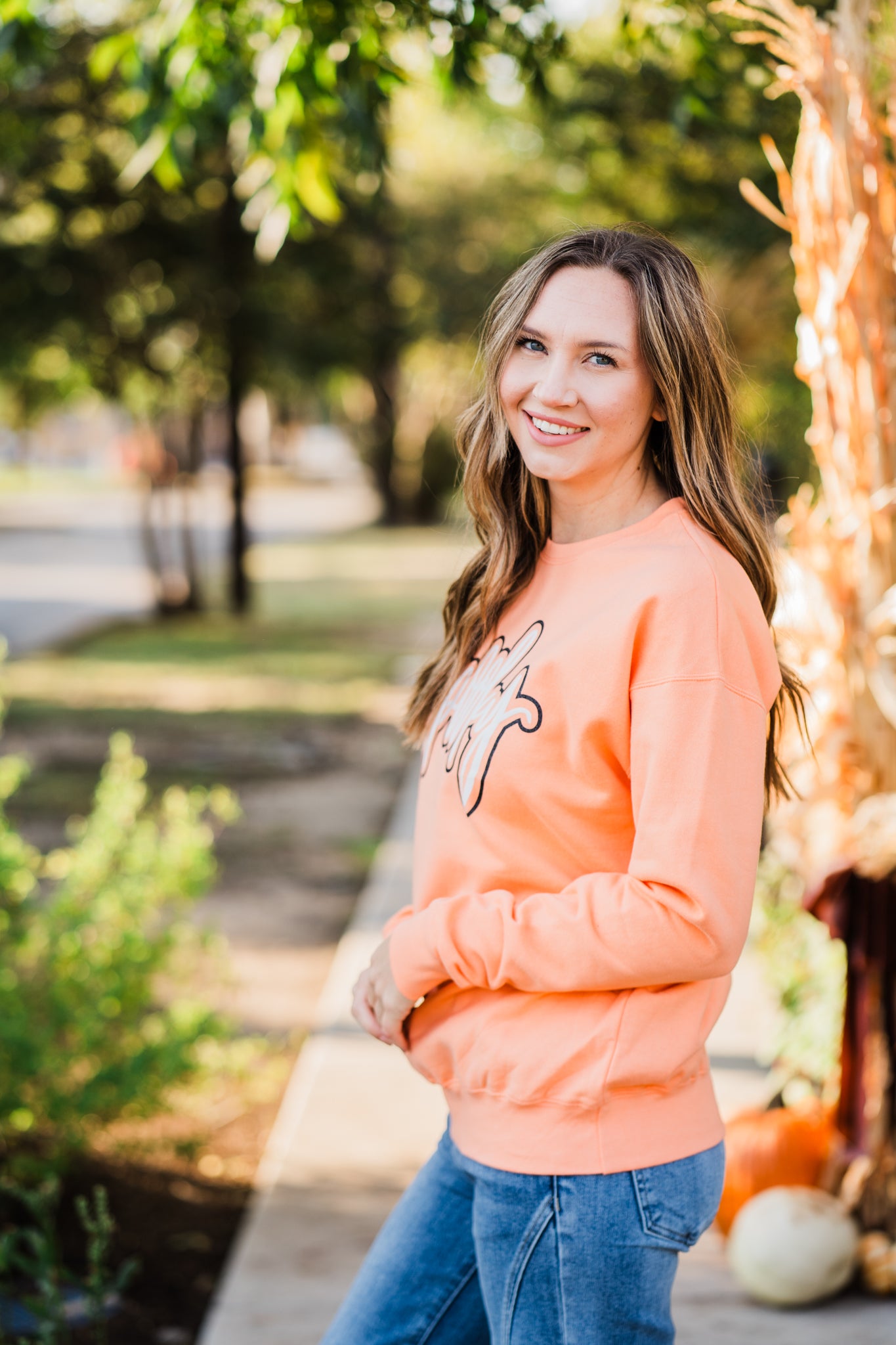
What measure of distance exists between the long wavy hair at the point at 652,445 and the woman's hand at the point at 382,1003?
41 centimetres

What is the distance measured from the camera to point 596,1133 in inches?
57.7

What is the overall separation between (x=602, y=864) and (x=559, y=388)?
0.55 metres

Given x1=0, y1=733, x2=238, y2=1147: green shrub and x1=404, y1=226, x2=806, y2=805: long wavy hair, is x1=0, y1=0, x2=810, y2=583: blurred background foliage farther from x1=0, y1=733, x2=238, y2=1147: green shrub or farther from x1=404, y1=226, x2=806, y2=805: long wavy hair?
x1=0, y1=733, x2=238, y2=1147: green shrub

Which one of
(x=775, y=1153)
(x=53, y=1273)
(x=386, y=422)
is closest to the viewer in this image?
(x=53, y=1273)

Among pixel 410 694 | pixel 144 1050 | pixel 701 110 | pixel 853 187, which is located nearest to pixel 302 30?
pixel 701 110

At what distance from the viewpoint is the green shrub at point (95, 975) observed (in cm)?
306

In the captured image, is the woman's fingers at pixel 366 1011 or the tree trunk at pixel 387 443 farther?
the tree trunk at pixel 387 443

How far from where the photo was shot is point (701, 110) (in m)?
3.21

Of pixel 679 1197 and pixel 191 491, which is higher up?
pixel 191 491

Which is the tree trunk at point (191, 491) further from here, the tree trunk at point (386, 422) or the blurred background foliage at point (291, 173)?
the tree trunk at point (386, 422)

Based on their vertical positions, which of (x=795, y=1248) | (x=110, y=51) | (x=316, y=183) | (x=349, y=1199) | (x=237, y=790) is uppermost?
(x=110, y=51)

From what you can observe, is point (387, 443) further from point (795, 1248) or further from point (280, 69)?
point (795, 1248)

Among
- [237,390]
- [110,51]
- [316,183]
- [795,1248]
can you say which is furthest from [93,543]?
[795,1248]

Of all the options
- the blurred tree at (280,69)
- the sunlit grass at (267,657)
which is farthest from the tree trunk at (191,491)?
the blurred tree at (280,69)
